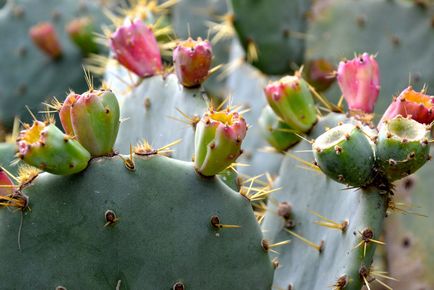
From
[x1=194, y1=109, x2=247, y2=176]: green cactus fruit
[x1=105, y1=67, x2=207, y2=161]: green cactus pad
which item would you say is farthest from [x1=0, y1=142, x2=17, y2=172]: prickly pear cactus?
[x1=194, y1=109, x2=247, y2=176]: green cactus fruit

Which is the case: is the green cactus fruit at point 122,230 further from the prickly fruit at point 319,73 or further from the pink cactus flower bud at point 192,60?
the prickly fruit at point 319,73

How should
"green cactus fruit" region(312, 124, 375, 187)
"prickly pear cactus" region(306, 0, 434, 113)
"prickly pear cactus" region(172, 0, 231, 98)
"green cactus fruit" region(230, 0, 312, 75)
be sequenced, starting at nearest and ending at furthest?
"green cactus fruit" region(312, 124, 375, 187) → "green cactus fruit" region(230, 0, 312, 75) → "prickly pear cactus" region(306, 0, 434, 113) → "prickly pear cactus" region(172, 0, 231, 98)

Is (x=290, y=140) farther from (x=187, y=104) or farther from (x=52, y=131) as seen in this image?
(x=52, y=131)

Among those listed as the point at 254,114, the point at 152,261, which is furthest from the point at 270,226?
the point at 254,114

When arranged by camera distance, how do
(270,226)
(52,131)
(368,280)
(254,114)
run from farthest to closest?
(254,114) < (270,226) < (368,280) < (52,131)

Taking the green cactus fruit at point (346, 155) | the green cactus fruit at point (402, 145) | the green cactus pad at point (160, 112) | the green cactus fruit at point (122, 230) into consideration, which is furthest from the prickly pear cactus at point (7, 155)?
the green cactus fruit at point (402, 145)

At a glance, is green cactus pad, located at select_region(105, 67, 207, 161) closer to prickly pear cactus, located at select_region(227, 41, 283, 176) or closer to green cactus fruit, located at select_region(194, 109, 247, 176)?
green cactus fruit, located at select_region(194, 109, 247, 176)
